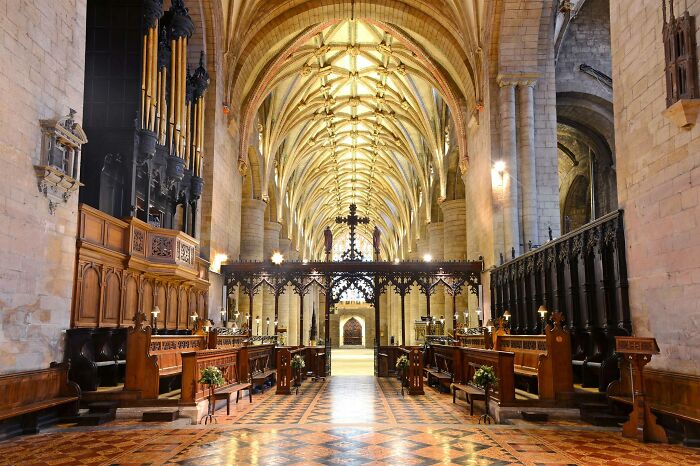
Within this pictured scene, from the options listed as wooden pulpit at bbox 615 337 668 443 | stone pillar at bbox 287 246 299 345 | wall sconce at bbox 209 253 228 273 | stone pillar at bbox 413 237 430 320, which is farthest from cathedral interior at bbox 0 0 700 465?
stone pillar at bbox 287 246 299 345

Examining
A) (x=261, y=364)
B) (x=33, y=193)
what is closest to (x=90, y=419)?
(x=33, y=193)

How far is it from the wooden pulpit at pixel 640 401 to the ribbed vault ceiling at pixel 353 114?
18.7m

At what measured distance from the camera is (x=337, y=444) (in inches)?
295

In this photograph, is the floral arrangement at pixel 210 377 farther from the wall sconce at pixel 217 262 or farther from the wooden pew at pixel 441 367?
the wall sconce at pixel 217 262

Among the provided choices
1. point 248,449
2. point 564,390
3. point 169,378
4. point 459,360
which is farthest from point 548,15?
point 248,449

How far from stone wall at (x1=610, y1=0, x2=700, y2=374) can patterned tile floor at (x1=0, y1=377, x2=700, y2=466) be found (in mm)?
1591

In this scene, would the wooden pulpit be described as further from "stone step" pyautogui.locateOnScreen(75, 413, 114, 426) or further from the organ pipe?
the organ pipe

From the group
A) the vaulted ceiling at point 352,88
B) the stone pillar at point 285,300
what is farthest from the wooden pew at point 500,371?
the stone pillar at point 285,300

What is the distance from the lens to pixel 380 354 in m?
20.5

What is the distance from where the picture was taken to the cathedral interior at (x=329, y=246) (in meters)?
7.75

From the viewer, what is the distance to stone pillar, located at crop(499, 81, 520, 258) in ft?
58.5

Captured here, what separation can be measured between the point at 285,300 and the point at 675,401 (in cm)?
3052

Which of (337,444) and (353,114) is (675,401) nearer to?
(337,444)

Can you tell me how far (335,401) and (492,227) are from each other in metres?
8.52
